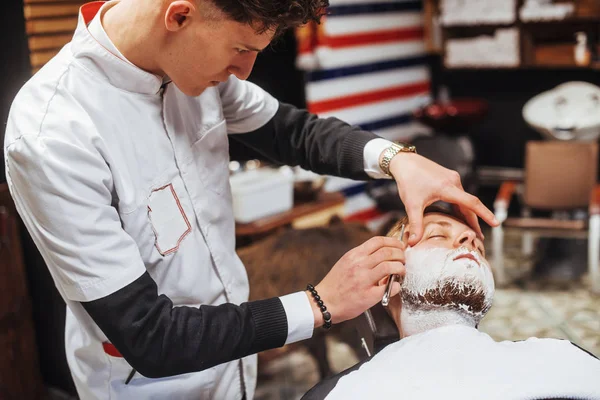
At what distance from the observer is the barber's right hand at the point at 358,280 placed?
123 centimetres

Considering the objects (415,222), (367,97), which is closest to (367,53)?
(367,97)

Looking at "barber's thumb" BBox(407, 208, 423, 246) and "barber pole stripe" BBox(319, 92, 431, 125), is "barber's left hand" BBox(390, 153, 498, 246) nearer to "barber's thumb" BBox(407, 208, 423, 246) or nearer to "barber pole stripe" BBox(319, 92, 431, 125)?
"barber's thumb" BBox(407, 208, 423, 246)

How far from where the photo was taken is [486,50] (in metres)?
4.91

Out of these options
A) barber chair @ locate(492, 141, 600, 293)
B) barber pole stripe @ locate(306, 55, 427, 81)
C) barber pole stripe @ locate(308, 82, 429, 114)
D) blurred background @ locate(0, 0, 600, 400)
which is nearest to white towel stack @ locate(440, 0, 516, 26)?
blurred background @ locate(0, 0, 600, 400)

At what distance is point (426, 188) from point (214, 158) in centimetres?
49

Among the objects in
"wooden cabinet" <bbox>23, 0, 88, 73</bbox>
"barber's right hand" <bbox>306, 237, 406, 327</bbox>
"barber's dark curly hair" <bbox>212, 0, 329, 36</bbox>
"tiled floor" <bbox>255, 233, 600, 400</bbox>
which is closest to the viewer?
"barber's dark curly hair" <bbox>212, 0, 329, 36</bbox>

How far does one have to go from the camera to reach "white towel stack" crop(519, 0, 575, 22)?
443 centimetres

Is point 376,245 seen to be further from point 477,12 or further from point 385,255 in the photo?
point 477,12

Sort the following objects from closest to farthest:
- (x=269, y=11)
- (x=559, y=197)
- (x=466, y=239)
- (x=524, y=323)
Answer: (x=269, y=11)
(x=466, y=239)
(x=524, y=323)
(x=559, y=197)

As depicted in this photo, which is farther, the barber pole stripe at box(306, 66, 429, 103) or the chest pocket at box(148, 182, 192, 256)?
the barber pole stripe at box(306, 66, 429, 103)

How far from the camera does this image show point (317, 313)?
→ 1257 mm

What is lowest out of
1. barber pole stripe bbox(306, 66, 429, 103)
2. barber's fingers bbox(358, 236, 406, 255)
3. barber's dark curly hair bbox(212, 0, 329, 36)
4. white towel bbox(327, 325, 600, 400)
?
barber pole stripe bbox(306, 66, 429, 103)

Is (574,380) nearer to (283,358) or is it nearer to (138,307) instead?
(138,307)

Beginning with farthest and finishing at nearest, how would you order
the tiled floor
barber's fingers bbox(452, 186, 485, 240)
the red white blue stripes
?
1. the red white blue stripes
2. the tiled floor
3. barber's fingers bbox(452, 186, 485, 240)
